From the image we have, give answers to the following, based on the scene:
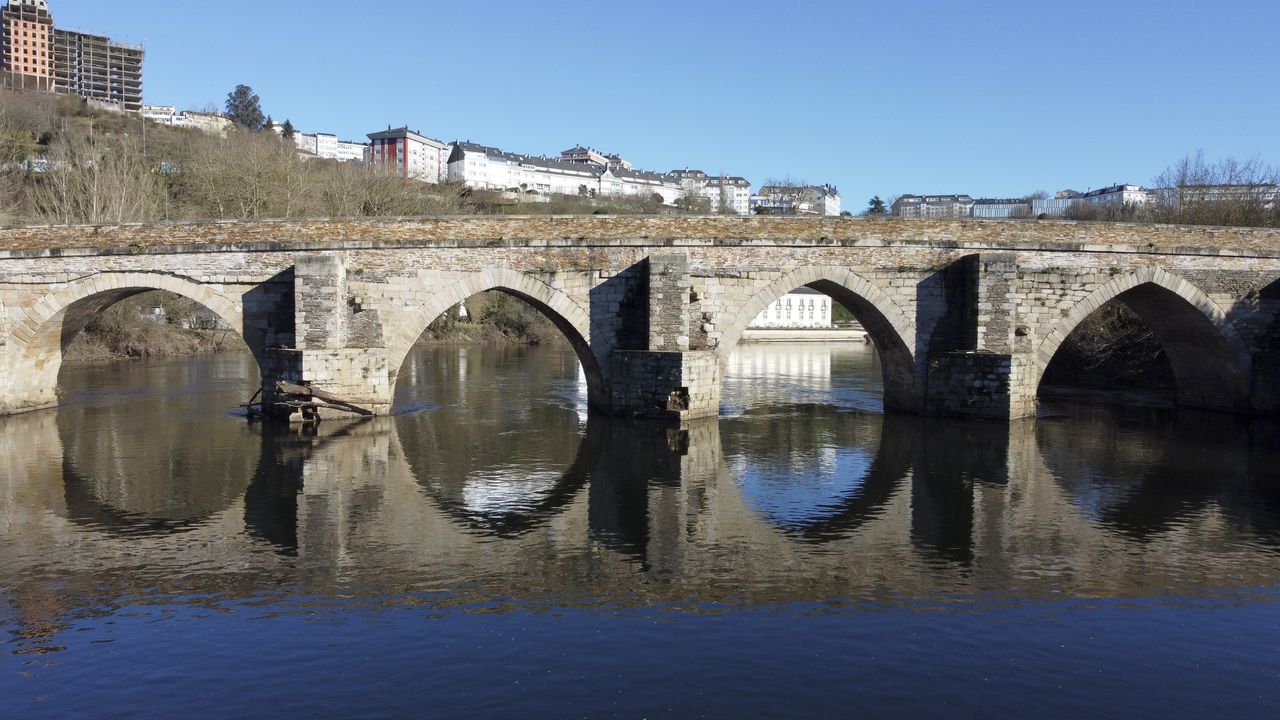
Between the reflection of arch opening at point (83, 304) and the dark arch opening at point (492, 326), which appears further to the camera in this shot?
the dark arch opening at point (492, 326)

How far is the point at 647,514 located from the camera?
11.3 meters

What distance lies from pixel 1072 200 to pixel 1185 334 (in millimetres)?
47297

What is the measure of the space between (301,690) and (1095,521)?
361 inches

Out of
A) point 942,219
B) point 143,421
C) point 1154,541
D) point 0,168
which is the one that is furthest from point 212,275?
point 0,168

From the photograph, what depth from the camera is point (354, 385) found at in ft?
58.5

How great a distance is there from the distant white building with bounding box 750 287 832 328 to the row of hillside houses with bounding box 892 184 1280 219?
8.58 metres

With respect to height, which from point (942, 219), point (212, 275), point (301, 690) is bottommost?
point (301, 690)

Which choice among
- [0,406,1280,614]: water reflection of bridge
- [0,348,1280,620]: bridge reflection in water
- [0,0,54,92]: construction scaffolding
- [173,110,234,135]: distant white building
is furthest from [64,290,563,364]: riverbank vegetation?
[0,0,54,92]: construction scaffolding

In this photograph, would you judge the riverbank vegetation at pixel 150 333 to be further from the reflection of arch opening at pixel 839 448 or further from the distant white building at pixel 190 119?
the distant white building at pixel 190 119

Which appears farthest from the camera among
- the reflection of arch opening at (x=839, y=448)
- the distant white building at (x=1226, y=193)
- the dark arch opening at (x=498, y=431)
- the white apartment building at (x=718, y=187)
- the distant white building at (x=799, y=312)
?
the white apartment building at (x=718, y=187)

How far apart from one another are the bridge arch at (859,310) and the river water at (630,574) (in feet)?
8.60

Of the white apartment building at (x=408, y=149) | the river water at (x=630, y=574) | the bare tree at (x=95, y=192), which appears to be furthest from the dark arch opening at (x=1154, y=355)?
the white apartment building at (x=408, y=149)

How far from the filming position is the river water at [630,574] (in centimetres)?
633

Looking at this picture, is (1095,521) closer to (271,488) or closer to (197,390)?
(271,488)
